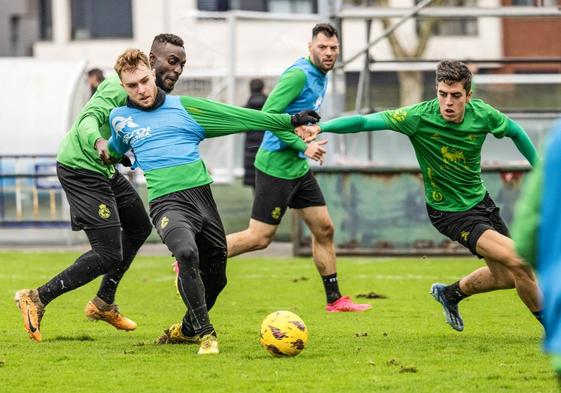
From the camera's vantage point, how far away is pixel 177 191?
29.3 feet

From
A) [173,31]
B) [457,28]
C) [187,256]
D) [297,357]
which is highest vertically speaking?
[457,28]

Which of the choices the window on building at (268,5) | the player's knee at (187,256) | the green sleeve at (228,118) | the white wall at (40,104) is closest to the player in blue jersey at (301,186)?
the green sleeve at (228,118)

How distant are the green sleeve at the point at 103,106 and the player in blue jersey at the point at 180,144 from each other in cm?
61

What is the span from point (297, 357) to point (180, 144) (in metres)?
1.59

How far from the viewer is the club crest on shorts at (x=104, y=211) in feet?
32.4

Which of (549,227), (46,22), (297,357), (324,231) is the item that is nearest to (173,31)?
(46,22)

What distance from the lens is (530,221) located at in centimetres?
467

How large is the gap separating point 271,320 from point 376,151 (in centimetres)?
1146

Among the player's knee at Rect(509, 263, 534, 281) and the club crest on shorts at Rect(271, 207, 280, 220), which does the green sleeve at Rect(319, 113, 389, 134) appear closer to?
the player's knee at Rect(509, 263, 534, 281)

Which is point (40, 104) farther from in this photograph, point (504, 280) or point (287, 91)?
point (504, 280)

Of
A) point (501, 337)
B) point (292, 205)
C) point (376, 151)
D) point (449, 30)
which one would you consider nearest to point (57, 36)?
point (449, 30)

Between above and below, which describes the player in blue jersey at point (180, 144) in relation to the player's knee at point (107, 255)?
above

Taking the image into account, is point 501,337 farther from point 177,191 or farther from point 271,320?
point 177,191

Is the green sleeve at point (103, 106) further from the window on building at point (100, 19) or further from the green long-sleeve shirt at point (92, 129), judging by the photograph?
the window on building at point (100, 19)
